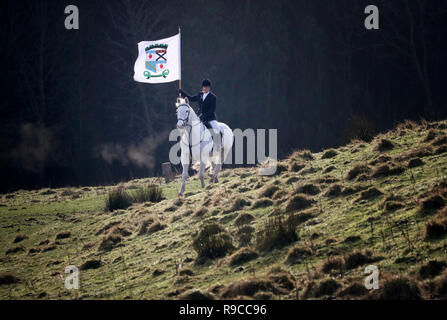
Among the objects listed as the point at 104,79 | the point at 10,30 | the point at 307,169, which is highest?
the point at 10,30

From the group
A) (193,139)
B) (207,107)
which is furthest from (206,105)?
(193,139)

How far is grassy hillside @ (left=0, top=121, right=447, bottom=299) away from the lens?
9.48 meters

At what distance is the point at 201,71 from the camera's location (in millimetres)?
53156

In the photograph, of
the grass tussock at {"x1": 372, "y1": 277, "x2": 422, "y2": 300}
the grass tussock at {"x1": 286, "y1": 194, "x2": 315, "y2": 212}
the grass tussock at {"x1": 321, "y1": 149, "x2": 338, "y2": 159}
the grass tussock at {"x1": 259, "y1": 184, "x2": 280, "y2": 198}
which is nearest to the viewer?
the grass tussock at {"x1": 372, "y1": 277, "x2": 422, "y2": 300}

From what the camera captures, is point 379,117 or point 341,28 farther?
point 341,28

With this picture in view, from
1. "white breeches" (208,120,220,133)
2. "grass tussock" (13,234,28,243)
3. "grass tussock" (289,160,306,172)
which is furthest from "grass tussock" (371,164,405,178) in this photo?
"grass tussock" (13,234,28,243)

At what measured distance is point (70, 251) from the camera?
54.5 feet

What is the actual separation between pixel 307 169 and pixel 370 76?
126 ft

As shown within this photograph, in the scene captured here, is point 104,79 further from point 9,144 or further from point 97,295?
point 97,295

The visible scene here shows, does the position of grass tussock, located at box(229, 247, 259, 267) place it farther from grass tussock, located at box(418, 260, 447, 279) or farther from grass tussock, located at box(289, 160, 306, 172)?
grass tussock, located at box(289, 160, 306, 172)

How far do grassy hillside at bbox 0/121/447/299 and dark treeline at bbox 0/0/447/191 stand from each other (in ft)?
95.9

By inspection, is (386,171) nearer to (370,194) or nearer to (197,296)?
(370,194)

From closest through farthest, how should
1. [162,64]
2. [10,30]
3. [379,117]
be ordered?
[162,64], [379,117], [10,30]

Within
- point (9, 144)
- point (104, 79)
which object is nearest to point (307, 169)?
point (9, 144)
